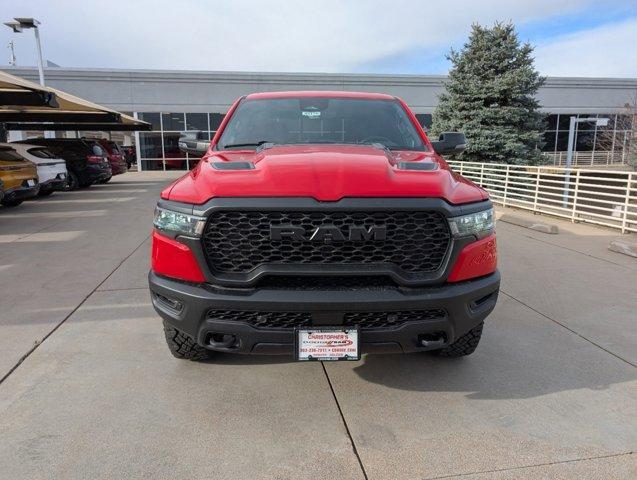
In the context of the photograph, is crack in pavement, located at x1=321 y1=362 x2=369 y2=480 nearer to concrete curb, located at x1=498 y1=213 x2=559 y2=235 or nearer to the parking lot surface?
the parking lot surface

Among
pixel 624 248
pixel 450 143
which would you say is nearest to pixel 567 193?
pixel 624 248

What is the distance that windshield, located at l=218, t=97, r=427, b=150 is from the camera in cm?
383

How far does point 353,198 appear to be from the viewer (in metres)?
2.51

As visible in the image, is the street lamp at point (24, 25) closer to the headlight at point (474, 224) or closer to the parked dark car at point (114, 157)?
the parked dark car at point (114, 157)

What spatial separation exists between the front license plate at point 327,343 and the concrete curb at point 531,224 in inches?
300

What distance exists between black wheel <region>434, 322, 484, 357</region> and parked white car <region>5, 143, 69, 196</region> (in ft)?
43.5

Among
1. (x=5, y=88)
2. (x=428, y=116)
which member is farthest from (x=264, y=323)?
(x=428, y=116)

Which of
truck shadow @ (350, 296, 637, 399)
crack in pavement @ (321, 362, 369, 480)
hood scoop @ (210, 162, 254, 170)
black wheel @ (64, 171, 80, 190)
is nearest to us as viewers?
crack in pavement @ (321, 362, 369, 480)

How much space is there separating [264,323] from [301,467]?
2.40ft

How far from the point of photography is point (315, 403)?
116 inches

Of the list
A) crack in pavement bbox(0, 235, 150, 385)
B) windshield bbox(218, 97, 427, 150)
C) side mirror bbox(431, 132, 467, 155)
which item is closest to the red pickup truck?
windshield bbox(218, 97, 427, 150)

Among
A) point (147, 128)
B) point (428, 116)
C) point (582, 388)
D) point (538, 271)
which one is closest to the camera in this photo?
point (582, 388)

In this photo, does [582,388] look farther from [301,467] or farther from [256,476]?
[256,476]

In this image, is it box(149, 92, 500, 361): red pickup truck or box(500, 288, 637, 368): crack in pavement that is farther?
box(500, 288, 637, 368): crack in pavement
